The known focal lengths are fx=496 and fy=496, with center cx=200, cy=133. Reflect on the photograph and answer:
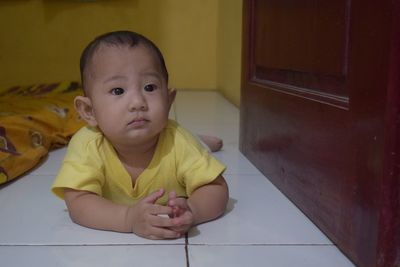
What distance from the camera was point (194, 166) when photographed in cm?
79

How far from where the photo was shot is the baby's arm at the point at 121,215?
0.67m

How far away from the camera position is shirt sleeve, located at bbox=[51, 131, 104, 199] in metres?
0.73

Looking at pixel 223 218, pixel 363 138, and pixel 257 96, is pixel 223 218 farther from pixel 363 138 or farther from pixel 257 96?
pixel 257 96

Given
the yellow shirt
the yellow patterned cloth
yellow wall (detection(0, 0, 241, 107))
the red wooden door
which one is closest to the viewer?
the red wooden door

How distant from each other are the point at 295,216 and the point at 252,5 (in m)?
0.55

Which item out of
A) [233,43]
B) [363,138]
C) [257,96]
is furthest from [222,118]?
[363,138]

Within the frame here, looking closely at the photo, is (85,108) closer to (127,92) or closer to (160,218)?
(127,92)

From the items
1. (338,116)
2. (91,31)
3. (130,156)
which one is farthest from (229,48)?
(338,116)

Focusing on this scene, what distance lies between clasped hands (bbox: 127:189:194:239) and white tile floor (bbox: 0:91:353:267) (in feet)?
0.04

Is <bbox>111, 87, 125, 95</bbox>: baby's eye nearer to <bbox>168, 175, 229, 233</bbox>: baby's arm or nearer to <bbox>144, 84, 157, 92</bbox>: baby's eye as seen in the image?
<bbox>144, 84, 157, 92</bbox>: baby's eye

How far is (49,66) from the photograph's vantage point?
8.73ft

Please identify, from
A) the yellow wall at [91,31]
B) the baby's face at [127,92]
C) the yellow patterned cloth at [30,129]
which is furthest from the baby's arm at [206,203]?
the yellow wall at [91,31]

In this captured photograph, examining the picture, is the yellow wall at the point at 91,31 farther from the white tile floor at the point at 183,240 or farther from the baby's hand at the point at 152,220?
the baby's hand at the point at 152,220

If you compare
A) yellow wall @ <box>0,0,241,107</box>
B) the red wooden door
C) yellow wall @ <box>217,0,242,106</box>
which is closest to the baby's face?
the red wooden door
